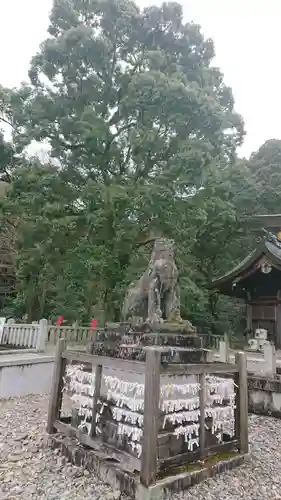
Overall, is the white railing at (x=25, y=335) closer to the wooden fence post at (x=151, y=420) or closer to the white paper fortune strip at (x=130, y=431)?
the white paper fortune strip at (x=130, y=431)

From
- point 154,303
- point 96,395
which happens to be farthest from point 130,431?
point 154,303

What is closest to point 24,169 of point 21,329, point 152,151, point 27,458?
point 152,151

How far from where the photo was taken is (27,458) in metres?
4.38

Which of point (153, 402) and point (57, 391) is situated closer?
point (153, 402)

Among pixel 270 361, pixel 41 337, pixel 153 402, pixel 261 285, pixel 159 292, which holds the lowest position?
pixel 153 402

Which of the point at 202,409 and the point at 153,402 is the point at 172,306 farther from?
the point at 153,402

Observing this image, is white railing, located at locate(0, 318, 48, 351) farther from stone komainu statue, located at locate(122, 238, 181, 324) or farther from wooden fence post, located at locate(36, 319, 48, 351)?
stone komainu statue, located at locate(122, 238, 181, 324)

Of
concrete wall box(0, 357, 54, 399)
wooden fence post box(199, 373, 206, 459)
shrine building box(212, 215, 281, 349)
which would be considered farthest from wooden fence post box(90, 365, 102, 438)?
shrine building box(212, 215, 281, 349)

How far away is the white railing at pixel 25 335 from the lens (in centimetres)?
1029

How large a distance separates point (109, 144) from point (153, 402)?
538 inches

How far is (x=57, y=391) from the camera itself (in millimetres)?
4891

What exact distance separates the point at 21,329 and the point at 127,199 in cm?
607

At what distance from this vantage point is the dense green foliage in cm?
1361

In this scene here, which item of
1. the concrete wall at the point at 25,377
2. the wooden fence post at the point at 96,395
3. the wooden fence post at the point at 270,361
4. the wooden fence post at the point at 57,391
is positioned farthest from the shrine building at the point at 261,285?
the wooden fence post at the point at 96,395
